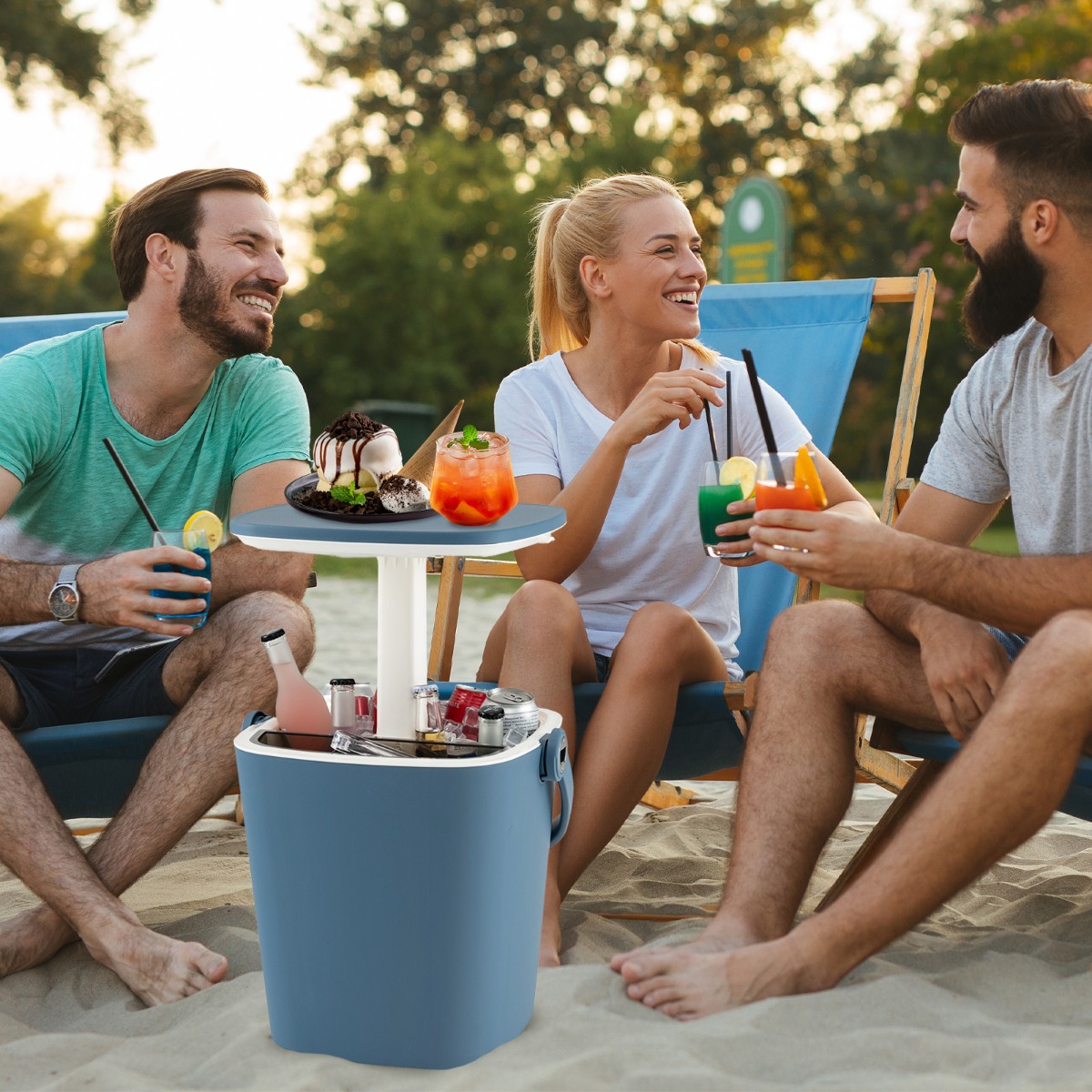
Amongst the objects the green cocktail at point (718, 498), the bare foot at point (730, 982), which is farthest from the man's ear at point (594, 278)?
the bare foot at point (730, 982)

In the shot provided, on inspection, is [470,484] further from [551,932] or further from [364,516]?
[551,932]

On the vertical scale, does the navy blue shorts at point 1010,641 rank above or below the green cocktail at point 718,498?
below

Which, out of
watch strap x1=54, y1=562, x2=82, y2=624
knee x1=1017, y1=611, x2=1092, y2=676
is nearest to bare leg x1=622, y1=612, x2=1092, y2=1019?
knee x1=1017, y1=611, x2=1092, y2=676

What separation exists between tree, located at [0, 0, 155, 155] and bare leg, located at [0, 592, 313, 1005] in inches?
575

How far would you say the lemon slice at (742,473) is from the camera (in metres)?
2.19

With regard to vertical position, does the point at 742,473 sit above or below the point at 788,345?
below

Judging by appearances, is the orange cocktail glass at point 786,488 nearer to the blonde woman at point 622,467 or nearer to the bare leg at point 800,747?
the bare leg at point 800,747

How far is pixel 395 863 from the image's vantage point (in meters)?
1.80

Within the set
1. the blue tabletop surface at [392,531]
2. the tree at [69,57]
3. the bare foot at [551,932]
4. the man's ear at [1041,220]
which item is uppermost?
the tree at [69,57]

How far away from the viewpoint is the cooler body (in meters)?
1.78

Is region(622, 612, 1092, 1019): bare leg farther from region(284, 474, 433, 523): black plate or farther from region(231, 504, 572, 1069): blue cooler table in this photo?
region(284, 474, 433, 523): black plate

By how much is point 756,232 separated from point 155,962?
1010 centimetres

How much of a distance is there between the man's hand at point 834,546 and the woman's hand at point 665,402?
1.54 feet

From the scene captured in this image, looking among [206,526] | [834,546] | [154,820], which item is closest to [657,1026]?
[834,546]
